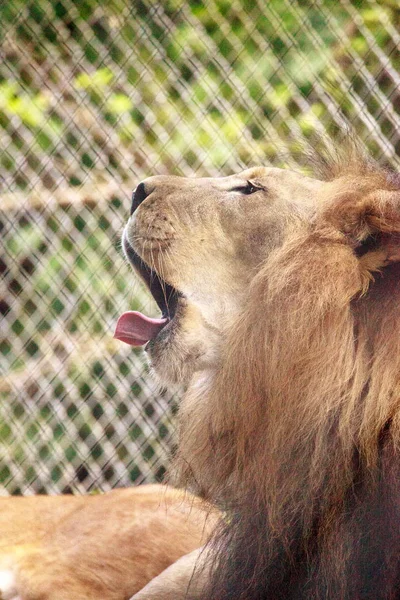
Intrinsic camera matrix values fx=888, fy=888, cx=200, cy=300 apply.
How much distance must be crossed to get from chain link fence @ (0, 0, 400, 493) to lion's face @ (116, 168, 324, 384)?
2.90ft

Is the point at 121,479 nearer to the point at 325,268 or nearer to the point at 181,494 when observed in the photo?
the point at 181,494

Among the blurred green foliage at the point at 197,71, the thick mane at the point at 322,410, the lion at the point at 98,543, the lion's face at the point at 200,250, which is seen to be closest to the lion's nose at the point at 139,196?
the lion's face at the point at 200,250

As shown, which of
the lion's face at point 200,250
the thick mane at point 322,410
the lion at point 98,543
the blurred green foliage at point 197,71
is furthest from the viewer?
the blurred green foliage at point 197,71

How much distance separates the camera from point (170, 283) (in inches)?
53.3

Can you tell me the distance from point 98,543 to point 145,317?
1.85 feet

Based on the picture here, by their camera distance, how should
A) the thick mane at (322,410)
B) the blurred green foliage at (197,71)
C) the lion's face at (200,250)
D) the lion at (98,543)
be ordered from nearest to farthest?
the thick mane at (322,410), the lion's face at (200,250), the lion at (98,543), the blurred green foliage at (197,71)

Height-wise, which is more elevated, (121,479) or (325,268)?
(325,268)

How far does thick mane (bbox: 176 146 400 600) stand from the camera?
3.92 ft

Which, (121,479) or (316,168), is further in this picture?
(121,479)

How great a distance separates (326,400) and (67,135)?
5.26ft

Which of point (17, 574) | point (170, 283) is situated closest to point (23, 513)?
point (17, 574)

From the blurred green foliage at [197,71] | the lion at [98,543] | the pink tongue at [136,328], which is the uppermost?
the blurred green foliage at [197,71]

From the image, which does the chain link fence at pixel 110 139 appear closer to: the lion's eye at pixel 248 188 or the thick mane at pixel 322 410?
the lion's eye at pixel 248 188

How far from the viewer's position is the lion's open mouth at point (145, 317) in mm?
1410
